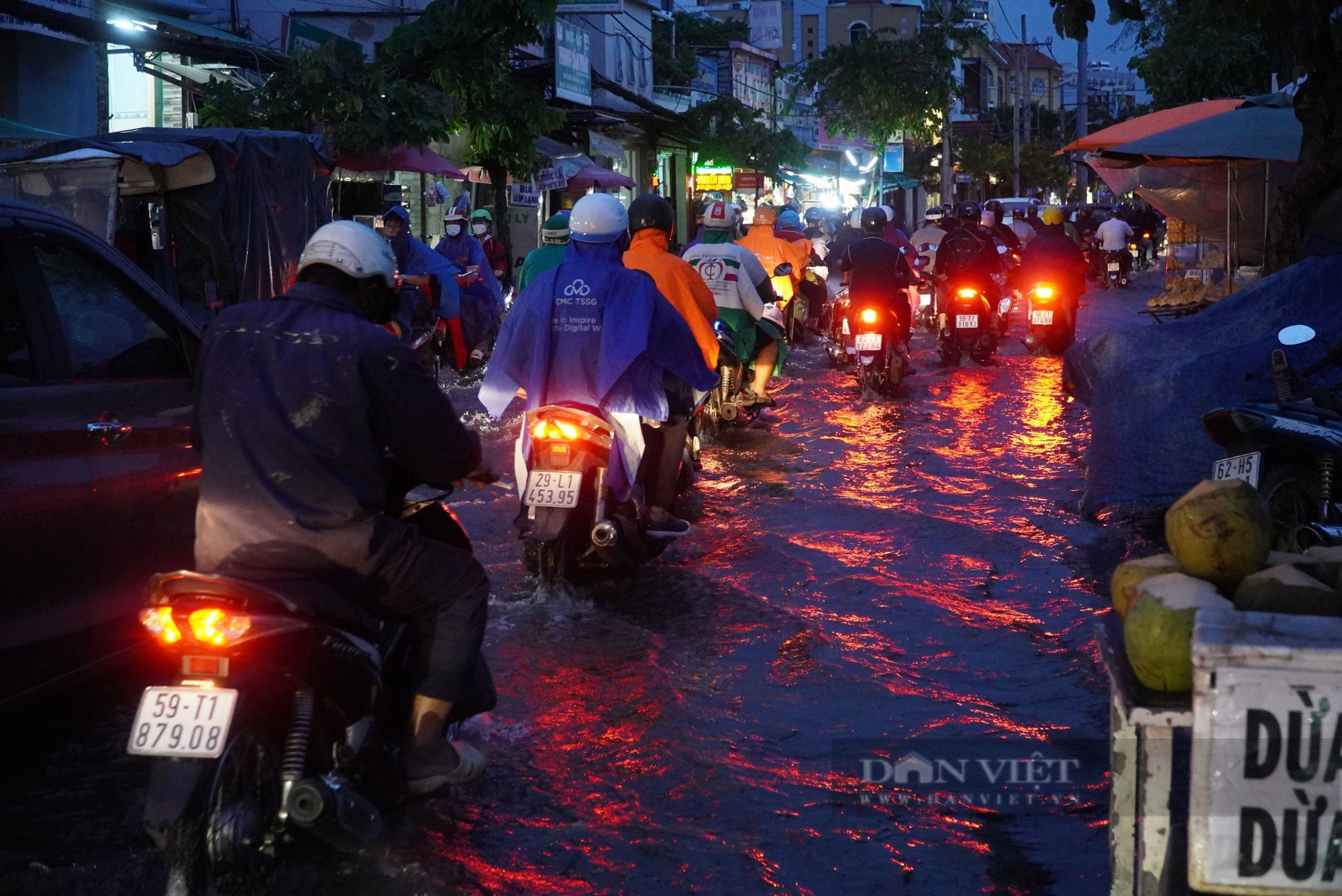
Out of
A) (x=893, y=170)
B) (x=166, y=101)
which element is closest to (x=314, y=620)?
(x=166, y=101)

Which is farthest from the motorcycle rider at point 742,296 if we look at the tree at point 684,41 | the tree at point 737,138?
the tree at point 684,41

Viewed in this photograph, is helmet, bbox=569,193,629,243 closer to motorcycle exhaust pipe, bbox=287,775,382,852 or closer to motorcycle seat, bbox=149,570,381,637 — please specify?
motorcycle seat, bbox=149,570,381,637

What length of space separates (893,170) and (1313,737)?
62.6 m

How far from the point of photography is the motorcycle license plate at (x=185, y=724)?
3369 millimetres

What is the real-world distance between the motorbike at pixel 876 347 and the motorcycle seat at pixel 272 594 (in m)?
10.6

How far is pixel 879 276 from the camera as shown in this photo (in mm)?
14125

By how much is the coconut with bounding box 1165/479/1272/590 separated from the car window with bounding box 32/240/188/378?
336 cm

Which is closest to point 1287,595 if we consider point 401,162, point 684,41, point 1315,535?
point 1315,535

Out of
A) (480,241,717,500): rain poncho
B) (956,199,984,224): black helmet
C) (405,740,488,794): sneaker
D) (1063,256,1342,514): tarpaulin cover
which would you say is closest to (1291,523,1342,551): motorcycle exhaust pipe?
(1063,256,1342,514): tarpaulin cover

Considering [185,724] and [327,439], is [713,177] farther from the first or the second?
[185,724]

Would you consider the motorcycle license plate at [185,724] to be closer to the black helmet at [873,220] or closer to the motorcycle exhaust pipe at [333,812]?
the motorcycle exhaust pipe at [333,812]

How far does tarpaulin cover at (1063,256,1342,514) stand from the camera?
25.6 feet

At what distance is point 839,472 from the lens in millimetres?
10289

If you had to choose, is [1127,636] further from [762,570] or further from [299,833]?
[762,570]
